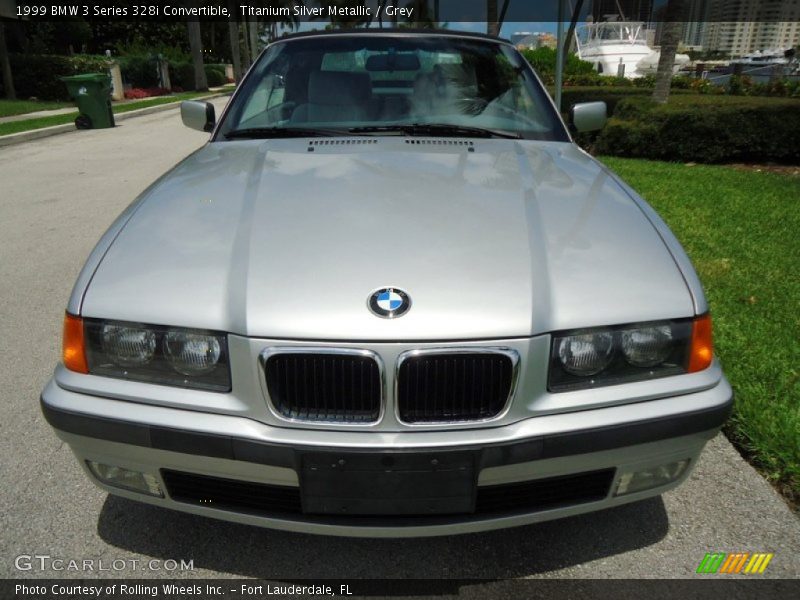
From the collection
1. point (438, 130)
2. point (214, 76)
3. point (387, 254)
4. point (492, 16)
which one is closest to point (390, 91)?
point (438, 130)

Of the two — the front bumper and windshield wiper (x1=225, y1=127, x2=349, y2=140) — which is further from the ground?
windshield wiper (x1=225, y1=127, x2=349, y2=140)

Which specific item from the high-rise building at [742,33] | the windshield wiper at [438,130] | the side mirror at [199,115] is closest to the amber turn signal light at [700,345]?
the windshield wiper at [438,130]

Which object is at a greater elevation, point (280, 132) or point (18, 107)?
point (280, 132)

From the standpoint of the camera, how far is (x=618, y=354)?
182cm

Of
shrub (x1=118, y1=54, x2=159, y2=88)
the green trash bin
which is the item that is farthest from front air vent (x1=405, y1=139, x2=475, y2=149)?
shrub (x1=118, y1=54, x2=159, y2=88)

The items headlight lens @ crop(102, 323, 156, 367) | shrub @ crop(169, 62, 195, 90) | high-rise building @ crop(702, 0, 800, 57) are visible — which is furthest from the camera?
high-rise building @ crop(702, 0, 800, 57)

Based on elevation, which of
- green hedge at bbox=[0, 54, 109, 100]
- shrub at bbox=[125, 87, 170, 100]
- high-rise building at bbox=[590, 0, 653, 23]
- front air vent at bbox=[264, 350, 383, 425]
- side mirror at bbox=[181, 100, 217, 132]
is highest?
high-rise building at bbox=[590, 0, 653, 23]

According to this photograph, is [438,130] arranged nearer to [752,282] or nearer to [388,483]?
[388,483]

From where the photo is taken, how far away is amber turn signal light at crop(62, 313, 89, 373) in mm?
1863

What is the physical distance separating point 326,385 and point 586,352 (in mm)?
710

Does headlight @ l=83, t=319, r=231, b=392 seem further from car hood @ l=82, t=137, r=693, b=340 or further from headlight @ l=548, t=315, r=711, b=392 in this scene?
headlight @ l=548, t=315, r=711, b=392

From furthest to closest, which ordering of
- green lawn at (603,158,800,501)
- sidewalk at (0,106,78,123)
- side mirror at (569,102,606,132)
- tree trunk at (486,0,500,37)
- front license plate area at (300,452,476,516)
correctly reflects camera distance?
tree trunk at (486,0,500,37)
sidewalk at (0,106,78,123)
side mirror at (569,102,606,132)
green lawn at (603,158,800,501)
front license plate area at (300,452,476,516)

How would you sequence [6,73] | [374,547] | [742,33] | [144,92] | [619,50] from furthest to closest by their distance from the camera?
[742,33], [619,50], [144,92], [6,73], [374,547]

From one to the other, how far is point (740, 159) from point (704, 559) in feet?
30.8
